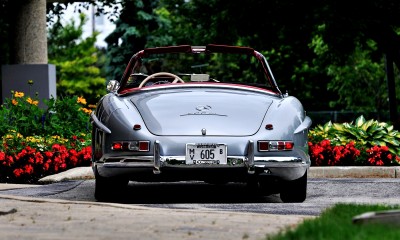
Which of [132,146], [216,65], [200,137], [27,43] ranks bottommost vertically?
[216,65]

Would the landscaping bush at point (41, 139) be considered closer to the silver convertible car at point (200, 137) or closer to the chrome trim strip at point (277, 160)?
the silver convertible car at point (200, 137)

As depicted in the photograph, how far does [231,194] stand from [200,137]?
6.21ft

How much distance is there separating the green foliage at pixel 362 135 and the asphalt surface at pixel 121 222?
7092 mm

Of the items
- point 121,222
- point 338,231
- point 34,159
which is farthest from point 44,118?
point 338,231

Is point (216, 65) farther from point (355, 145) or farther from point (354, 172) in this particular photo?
point (354, 172)

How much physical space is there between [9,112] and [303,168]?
22.5ft

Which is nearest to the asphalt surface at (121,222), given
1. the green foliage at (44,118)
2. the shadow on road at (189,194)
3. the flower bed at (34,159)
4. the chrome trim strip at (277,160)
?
the chrome trim strip at (277,160)

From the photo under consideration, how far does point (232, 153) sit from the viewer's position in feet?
32.6

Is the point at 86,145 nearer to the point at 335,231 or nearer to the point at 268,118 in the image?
the point at 268,118

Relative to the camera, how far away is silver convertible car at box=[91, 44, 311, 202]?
9898 mm

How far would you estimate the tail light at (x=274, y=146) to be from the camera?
396 inches

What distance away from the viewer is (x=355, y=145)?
50.5 ft

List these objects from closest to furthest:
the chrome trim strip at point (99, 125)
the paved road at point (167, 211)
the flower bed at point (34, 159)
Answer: the paved road at point (167, 211), the chrome trim strip at point (99, 125), the flower bed at point (34, 159)

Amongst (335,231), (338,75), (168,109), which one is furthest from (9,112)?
(338,75)
